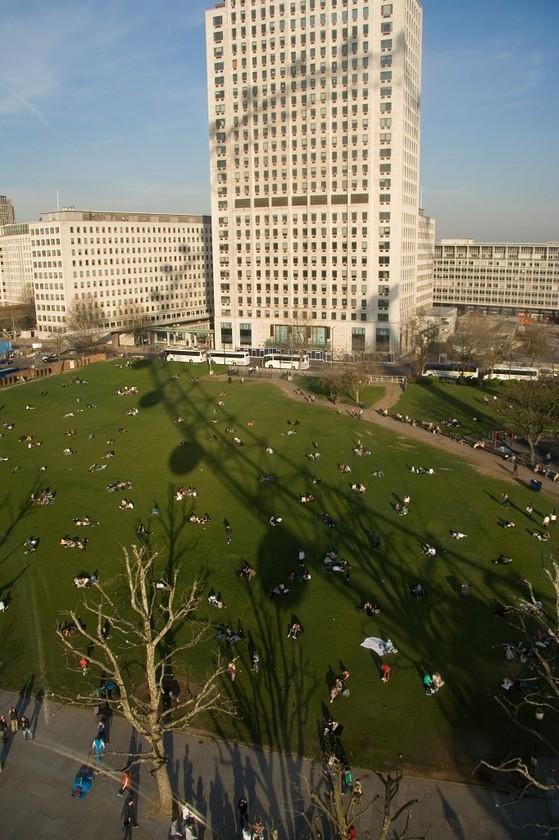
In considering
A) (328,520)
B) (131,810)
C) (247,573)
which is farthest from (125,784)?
(328,520)

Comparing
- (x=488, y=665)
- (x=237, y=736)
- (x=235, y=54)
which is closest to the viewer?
(x=237, y=736)

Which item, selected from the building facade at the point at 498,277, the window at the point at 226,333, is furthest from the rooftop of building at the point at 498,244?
the window at the point at 226,333

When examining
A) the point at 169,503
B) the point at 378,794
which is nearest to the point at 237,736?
the point at 378,794

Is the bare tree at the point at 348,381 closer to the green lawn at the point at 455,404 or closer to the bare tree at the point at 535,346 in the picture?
the green lawn at the point at 455,404

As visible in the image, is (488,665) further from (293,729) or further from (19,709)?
(19,709)

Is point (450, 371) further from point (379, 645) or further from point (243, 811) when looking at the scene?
point (243, 811)
